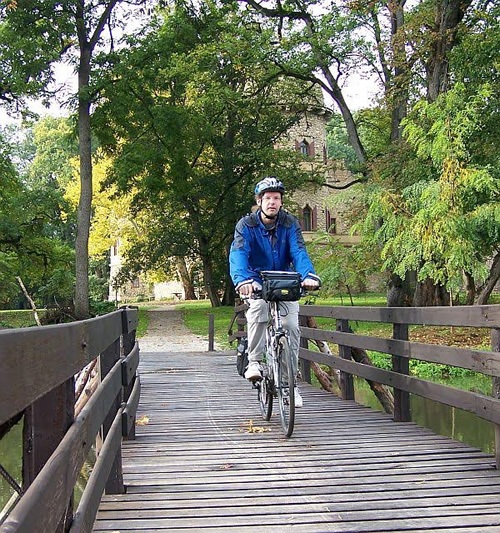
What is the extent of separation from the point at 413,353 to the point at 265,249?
4.65 feet

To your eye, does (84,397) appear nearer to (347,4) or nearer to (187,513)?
(187,513)

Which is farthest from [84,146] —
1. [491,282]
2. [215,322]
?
[491,282]

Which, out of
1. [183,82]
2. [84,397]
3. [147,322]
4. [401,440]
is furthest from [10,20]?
[401,440]

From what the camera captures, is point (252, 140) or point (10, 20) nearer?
point (10, 20)

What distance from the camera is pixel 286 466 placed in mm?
4520

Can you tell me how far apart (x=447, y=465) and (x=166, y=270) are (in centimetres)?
3359

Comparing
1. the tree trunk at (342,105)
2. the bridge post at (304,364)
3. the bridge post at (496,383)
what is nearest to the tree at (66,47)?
the tree trunk at (342,105)

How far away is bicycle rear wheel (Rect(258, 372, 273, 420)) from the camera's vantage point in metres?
5.97

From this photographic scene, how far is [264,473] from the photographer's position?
434 cm

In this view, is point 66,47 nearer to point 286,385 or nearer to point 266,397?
point 266,397

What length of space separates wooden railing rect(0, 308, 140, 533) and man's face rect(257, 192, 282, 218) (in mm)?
2525

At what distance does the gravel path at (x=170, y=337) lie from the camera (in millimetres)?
18591

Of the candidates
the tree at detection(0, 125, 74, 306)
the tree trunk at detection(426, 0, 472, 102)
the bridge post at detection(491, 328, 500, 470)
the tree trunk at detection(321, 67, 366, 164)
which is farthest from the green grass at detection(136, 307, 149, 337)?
the bridge post at detection(491, 328, 500, 470)

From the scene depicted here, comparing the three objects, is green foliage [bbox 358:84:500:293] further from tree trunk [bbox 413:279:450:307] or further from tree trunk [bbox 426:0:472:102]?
tree trunk [bbox 413:279:450:307]
